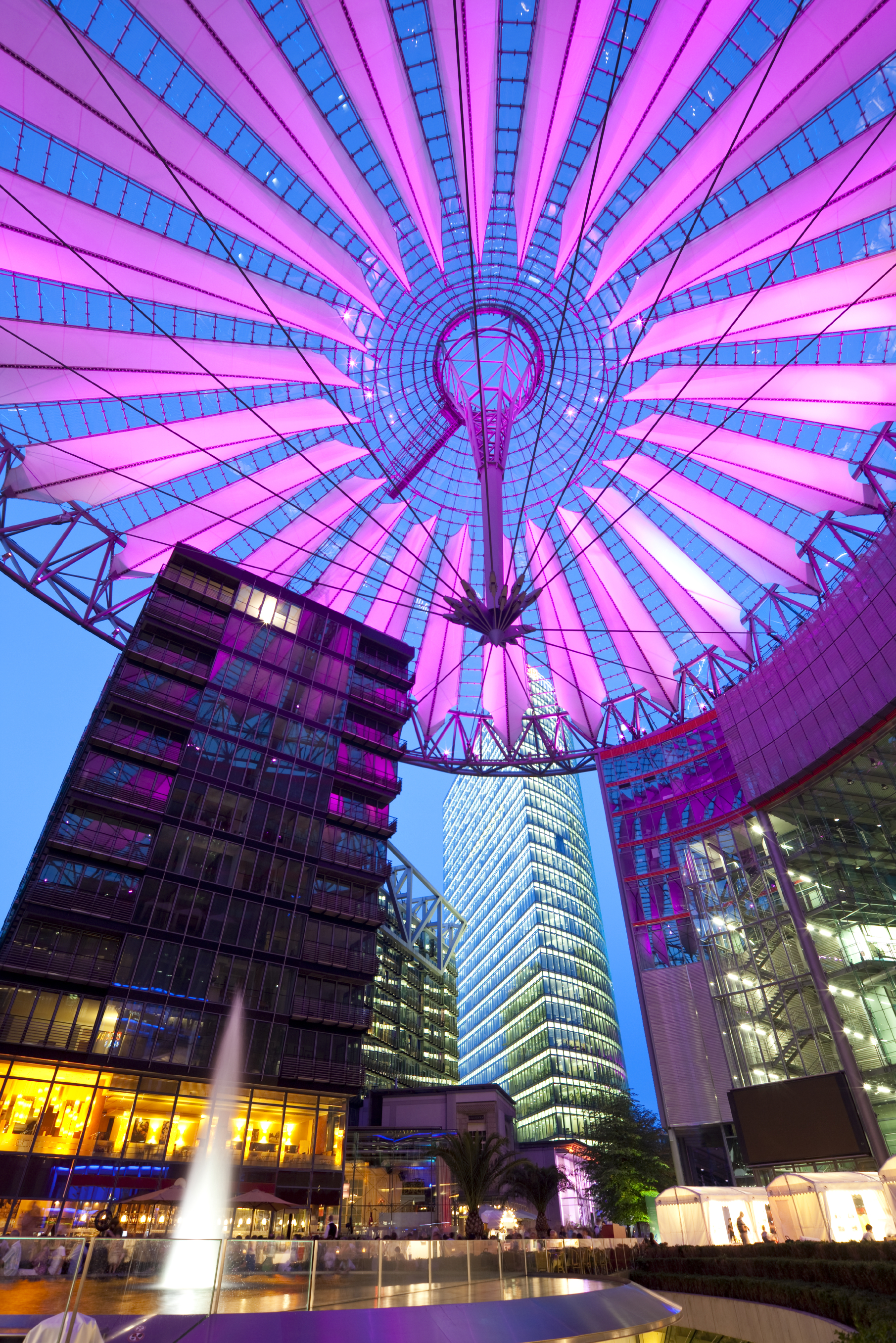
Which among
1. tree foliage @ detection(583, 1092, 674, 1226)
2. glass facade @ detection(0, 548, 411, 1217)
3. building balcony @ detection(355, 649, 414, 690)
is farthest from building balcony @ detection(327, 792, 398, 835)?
tree foliage @ detection(583, 1092, 674, 1226)

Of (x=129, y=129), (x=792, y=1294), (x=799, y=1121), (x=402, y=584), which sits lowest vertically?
(x=792, y=1294)

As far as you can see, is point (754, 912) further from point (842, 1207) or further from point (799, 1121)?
point (842, 1207)

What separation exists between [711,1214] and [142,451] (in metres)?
39.2

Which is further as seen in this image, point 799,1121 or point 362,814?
point 362,814

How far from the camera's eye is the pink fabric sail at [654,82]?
70.5 ft

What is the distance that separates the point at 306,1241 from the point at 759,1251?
18.7 meters

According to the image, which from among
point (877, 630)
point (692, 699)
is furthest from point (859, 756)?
point (692, 699)

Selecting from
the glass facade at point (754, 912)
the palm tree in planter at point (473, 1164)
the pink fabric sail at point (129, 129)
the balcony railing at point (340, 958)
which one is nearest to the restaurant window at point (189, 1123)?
the balcony railing at point (340, 958)

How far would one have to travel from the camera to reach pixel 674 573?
41.3m

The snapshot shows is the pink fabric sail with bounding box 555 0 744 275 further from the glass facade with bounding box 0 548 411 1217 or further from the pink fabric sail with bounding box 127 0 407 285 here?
the glass facade with bounding box 0 548 411 1217

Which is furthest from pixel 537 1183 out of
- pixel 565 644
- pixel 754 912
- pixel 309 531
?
pixel 309 531

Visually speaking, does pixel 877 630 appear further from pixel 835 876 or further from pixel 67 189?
pixel 67 189

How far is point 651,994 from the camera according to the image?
45.9 m

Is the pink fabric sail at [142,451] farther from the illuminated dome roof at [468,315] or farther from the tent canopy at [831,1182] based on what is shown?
the tent canopy at [831,1182]
